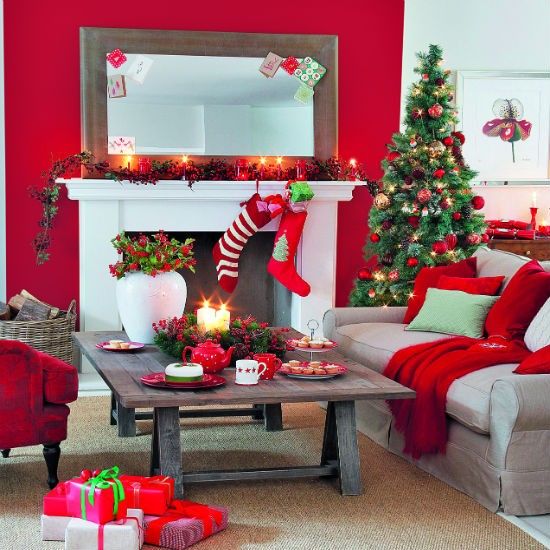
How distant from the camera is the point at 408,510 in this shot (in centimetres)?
389

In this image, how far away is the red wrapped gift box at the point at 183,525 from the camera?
11.3 feet

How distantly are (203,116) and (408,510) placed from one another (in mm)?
3528

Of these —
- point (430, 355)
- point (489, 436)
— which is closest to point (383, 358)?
point (430, 355)

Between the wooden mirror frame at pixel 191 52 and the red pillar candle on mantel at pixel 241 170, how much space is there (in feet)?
0.32

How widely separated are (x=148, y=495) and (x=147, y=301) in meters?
1.60

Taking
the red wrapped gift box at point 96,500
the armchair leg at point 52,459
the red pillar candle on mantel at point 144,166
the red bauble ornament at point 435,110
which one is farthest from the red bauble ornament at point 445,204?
the red wrapped gift box at point 96,500

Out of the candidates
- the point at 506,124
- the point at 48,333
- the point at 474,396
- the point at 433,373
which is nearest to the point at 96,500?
the point at 474,396

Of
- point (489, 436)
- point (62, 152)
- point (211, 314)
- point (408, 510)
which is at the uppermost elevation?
point (62, 152)

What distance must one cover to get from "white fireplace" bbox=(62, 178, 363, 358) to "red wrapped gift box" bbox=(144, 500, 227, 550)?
3172mm

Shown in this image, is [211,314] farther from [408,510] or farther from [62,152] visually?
[62,152]

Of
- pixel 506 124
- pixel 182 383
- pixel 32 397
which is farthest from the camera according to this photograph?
pixel 506 124

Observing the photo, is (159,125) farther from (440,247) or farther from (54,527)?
(54,527)

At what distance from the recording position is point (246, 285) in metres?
7.18

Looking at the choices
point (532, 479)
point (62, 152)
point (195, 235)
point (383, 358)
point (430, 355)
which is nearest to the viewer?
point (532, 479)
